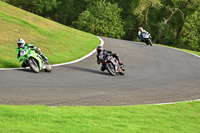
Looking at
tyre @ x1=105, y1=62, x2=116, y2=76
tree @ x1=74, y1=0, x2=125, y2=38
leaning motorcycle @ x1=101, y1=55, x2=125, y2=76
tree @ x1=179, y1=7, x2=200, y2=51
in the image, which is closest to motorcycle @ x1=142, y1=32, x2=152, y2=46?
leaning motorcycle @ x1=101, y1=55, x2=125, y2=76

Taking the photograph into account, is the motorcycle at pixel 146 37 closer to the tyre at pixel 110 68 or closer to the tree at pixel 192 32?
the tyre at pixel 110 68

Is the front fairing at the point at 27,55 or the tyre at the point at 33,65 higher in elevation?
the front fairing at the point at 27,55

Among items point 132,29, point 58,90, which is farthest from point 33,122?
point 132,29

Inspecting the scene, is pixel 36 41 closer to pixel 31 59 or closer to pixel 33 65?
pixel 31 59

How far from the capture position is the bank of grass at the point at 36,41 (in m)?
18.0

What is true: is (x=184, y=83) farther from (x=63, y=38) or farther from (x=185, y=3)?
(x=185, y=3)

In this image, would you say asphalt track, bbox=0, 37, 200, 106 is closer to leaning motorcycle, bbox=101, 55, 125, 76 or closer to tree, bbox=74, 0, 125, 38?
leaning motorcycle, bbox=101, 55, 125, 76

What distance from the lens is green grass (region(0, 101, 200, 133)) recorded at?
21.4 ft

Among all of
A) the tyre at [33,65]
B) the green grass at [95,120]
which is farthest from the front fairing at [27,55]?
the green grass at [95,120]

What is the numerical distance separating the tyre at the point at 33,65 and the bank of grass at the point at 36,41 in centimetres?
173

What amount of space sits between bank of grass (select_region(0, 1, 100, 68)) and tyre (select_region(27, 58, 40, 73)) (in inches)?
68.1

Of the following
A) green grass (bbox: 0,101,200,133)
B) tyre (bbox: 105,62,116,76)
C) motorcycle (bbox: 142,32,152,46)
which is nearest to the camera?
green grass (bbox: 0,101,200,133)

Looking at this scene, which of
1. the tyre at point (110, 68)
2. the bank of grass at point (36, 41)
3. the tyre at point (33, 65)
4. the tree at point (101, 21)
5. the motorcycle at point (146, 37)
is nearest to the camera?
the tyre at point (33, 65)

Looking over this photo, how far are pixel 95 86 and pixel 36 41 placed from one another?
10.9 meters
